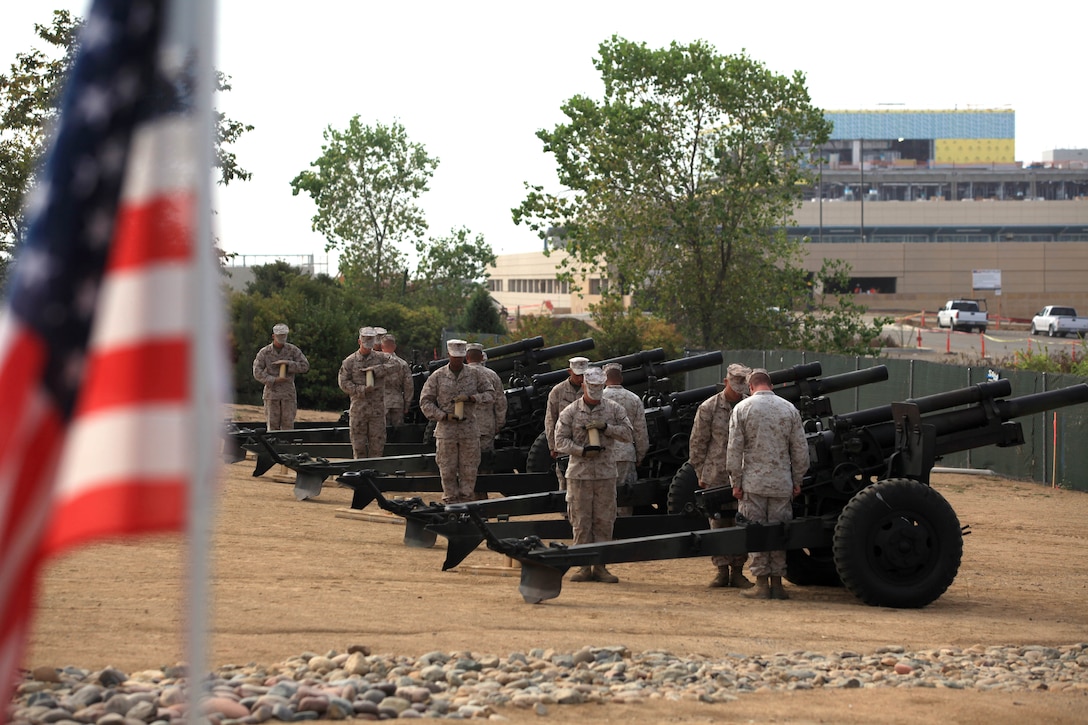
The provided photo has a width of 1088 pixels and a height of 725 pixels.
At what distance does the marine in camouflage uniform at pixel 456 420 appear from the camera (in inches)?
567

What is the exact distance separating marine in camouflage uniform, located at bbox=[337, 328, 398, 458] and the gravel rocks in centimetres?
997

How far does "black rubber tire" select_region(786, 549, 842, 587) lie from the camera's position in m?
12.0

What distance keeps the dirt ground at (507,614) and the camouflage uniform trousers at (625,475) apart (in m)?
0.88

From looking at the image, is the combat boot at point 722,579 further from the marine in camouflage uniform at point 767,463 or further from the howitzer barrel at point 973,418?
the howitzer barrel at point 973,418

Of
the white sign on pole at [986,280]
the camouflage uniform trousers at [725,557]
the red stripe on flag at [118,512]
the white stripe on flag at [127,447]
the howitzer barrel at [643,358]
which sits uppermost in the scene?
the white sign on pole at [986,280]

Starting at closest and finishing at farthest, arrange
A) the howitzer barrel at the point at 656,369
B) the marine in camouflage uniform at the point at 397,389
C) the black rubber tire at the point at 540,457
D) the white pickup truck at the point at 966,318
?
the black rubber tire at the point at 540,457, the howitzer barrel at the point at 656,369, the marine in camouflage uniform at the point at 397,389, the white pickup truck at the point at 966,318

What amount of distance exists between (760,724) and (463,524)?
492cm

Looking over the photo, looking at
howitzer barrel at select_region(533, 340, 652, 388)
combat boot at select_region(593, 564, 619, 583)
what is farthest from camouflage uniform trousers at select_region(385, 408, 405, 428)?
combat boot at select_region(593, 564, 619, 583)

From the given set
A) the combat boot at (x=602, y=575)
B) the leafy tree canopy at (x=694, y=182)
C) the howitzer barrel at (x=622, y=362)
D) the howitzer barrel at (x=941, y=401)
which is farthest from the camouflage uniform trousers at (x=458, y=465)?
the leafy tree canopy at (x=694, y=182)

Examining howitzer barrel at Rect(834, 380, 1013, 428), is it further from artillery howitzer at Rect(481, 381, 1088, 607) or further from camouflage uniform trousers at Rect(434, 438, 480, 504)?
camouflage uniform trousers at Rect(434, 438, 480, 504)

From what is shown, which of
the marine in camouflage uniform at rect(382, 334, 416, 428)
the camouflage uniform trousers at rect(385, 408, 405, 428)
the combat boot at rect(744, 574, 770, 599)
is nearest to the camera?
the combat boot at rect(744, 574, 770, 599)

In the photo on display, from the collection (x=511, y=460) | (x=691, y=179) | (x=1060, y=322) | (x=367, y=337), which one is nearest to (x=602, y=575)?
(x=511, y=460)

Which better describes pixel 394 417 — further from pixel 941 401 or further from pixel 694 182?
pixel 694 182

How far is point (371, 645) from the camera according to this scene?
830 centimetres
